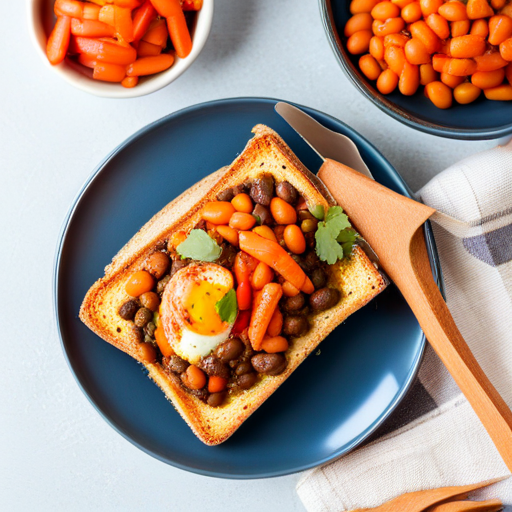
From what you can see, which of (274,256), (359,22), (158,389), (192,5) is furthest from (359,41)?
(158,389)

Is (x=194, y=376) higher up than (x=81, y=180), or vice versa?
(x=81, y=180)

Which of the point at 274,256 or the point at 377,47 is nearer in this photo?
the point at 274,256

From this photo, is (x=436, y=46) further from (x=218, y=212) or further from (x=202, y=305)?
(x=202, y=305)

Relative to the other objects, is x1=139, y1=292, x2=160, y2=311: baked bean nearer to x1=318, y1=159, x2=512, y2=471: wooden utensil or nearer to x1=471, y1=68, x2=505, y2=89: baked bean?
x1=318, y1=159, x2=512, y2=471: wooden utensil

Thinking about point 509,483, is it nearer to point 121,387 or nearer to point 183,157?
point 121,387

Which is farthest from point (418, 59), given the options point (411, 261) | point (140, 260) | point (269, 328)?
point (140, 260)

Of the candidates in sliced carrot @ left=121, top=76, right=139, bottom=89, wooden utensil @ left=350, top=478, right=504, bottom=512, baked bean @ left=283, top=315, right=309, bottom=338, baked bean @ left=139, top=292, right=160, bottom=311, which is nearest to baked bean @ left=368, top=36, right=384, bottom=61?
sliced carrot @ left=121, top=76, right=139, bottom=89

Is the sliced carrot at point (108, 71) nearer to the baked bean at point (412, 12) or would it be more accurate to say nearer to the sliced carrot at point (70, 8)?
the sliced carrot at point (70, 8)
